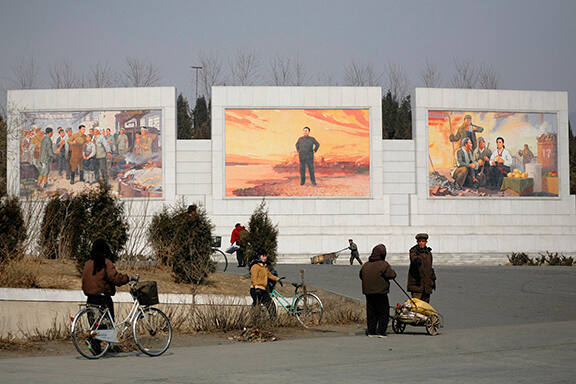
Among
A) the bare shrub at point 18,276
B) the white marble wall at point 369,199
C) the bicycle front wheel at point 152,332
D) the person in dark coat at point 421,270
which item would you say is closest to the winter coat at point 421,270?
the person in dark coat at point 421,270

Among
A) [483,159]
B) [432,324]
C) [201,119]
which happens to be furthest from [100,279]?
[201,119]

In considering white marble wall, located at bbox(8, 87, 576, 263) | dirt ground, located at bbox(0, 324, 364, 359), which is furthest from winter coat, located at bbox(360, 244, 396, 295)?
white marble wall, located at bbox(8, 87, 576, 263)

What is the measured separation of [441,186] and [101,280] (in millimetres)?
37964

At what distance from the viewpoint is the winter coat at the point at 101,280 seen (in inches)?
491

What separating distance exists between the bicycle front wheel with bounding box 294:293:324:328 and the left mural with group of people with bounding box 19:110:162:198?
30693 mm

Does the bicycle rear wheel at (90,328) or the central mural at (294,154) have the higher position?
the central mural at (294,154)

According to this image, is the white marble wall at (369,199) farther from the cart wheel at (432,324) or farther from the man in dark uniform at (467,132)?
the cart wheel at (432,324)

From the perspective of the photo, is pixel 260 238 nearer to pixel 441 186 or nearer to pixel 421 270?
pixel 421 270

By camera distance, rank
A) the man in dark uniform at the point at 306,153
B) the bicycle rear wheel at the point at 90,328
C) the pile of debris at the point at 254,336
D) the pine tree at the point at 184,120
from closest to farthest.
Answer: the bicycle rear wheel at the point at 90,328 < the pile of debris at the point at 254,336 < the man in dark uniform at the point at 306,153 < the pine tree at the point at 184,120

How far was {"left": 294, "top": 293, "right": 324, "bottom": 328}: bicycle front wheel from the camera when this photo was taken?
16.8 meters

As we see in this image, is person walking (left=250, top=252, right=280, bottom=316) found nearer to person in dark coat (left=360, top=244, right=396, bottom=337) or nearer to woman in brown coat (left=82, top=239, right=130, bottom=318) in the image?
person in dark coat (left=360, top=244, right=396, bottom=337)

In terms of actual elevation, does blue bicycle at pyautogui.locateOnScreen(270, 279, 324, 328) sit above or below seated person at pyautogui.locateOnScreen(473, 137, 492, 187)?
below

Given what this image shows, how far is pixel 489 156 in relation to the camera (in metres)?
48.4

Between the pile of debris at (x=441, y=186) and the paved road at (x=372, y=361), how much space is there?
30173mm
